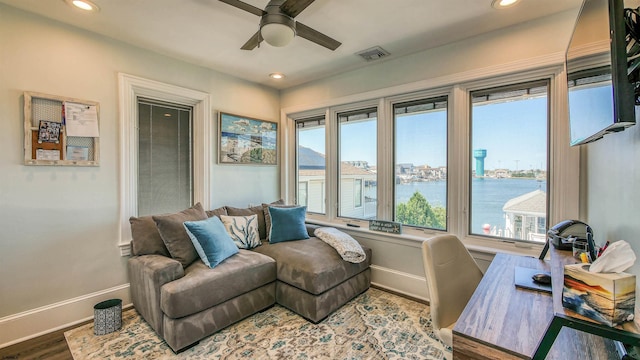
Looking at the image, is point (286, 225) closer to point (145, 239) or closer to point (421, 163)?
point (145, 239)

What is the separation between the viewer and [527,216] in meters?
2.46

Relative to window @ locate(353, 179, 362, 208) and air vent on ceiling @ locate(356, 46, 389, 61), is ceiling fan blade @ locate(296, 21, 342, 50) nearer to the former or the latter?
air vent on ceiling @ locate(356, 46, 389, 61)

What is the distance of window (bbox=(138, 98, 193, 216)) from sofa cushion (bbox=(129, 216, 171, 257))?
0.52 m

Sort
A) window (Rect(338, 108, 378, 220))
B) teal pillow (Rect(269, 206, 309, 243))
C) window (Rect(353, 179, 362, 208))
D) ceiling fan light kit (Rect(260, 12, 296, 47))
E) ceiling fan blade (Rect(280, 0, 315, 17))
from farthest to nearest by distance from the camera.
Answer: window (Rect(353, 179, 362, 208)), window (Rect(338, 108, 378, 220)), teal pillow (Rect(269, 206, 309, 243)), ceiling fan light kit (Rect(260, 12, 296, 47)), ceiling fan blade (Rect(280, 0, 315, 17))

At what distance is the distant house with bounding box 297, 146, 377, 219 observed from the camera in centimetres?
348

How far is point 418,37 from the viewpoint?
2.60 metres

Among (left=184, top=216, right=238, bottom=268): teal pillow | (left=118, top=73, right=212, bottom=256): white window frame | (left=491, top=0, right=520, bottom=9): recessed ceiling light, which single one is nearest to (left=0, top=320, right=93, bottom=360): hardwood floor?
(left=118, top=73, right=212, bottom=256): white window frame

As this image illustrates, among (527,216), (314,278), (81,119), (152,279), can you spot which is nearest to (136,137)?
(81,119)

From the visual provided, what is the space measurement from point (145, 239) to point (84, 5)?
1.90 metres

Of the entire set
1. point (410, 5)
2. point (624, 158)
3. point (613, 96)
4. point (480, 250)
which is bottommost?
point (480, 250)

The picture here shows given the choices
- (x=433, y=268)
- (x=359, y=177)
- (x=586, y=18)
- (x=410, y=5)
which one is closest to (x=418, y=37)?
(x=410, y=5)

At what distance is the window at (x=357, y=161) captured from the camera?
11.2 feet

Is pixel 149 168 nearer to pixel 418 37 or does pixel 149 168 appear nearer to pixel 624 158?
pixel 418 37

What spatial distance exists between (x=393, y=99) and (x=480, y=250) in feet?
5.89
